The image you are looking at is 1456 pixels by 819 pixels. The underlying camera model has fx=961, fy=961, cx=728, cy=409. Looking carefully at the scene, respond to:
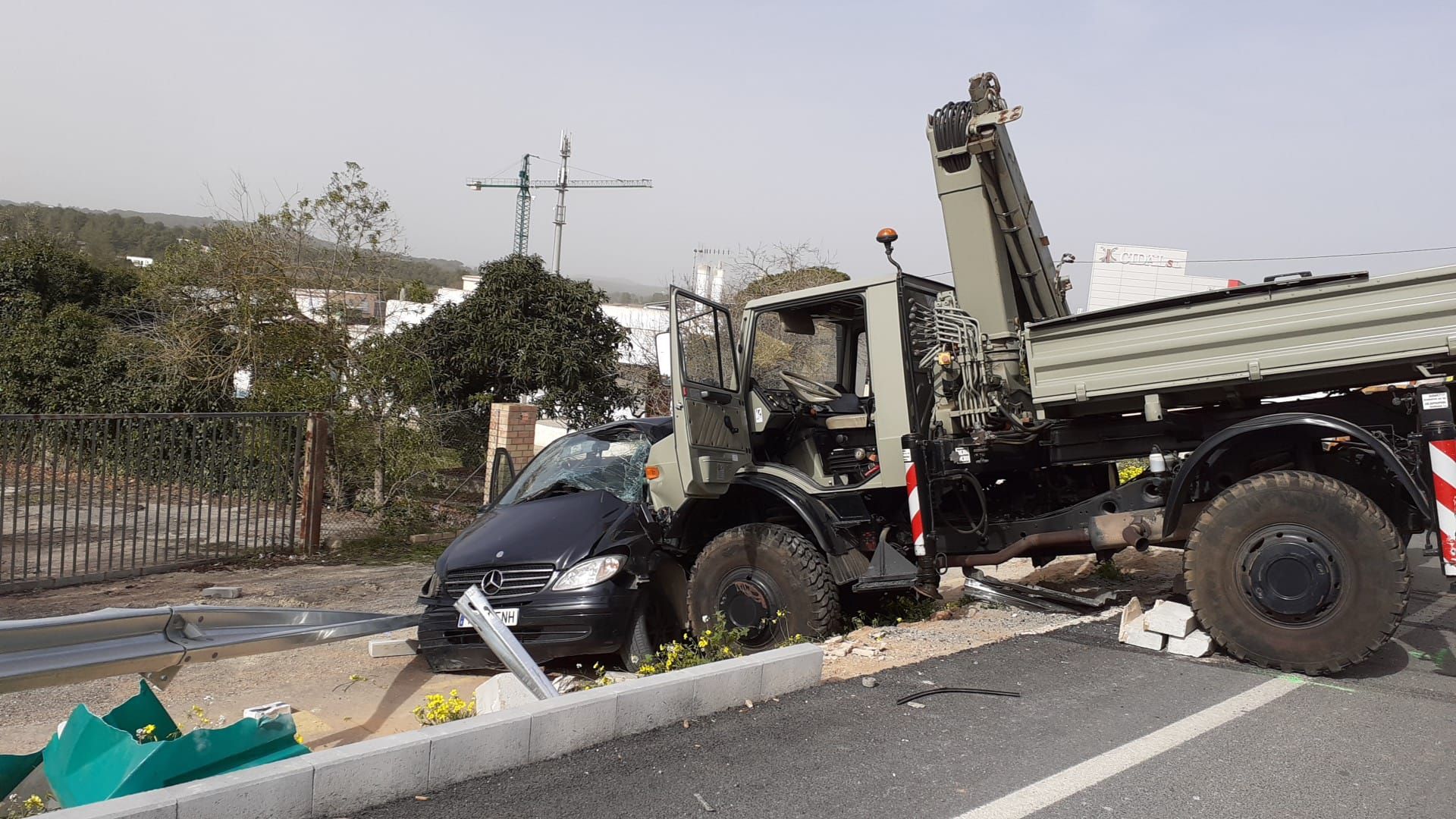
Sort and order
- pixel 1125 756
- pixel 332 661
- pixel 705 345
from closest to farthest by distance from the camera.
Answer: pixel 1125 756 → pixel 705 345 → pixel 332 661

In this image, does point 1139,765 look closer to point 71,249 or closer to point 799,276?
point 799,276

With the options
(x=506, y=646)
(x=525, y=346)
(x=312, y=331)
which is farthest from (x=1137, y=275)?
(x=506, y=646)

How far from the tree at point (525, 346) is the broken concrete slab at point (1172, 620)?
13.6 m

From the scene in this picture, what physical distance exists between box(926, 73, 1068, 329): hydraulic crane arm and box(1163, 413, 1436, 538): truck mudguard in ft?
4.75

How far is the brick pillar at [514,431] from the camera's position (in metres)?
13.2

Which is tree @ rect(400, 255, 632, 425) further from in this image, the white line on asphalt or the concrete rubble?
the white line on asphalt

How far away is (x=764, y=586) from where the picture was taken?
6316 millimetres

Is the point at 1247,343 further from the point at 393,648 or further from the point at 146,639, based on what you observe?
the point at 393,648

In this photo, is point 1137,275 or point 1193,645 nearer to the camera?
point 1193,645

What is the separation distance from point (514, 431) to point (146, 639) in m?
9.18

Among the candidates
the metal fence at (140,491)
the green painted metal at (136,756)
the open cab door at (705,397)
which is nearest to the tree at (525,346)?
the metal fence at (140,491)

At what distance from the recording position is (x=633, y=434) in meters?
7.91

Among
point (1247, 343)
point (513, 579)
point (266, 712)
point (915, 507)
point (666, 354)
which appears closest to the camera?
point (266, 712)

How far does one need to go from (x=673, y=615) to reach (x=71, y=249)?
23.5 m
